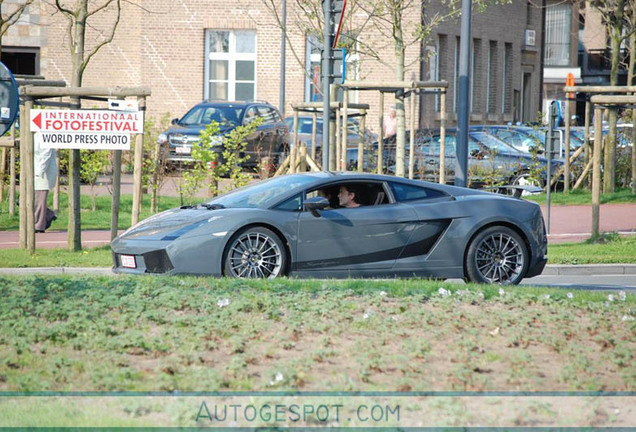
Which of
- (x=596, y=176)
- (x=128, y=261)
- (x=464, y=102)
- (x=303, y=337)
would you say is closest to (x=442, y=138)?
(x=464, y=102)

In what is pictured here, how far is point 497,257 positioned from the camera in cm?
1142

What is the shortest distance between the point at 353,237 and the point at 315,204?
0.54 meters

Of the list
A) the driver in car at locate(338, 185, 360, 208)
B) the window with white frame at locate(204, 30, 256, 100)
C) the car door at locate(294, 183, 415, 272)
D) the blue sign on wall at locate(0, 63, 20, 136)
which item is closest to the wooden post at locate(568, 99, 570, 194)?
the driver in car at locate(338, 185, 360, 208)

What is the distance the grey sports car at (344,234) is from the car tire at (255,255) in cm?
1

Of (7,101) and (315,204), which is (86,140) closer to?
(7,101)

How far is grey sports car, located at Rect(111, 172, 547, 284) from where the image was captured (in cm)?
1060

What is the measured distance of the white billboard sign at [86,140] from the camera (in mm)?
14531

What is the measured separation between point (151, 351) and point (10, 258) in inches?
310

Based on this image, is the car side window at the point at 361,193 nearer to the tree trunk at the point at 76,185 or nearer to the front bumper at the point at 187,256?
the front bumper at the point at 187,256

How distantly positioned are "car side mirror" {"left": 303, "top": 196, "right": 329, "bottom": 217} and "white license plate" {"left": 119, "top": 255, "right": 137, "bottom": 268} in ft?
6.06

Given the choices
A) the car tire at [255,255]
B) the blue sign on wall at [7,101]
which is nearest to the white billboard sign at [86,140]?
the blue sign on wall at [7,101]

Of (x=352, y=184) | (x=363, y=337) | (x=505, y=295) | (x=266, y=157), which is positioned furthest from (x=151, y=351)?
(x=266, y=157)

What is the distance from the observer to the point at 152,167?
768 inches

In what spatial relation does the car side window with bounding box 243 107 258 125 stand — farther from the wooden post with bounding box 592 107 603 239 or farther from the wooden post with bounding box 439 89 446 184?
the wooden post with bounding box 592 107 603 239
